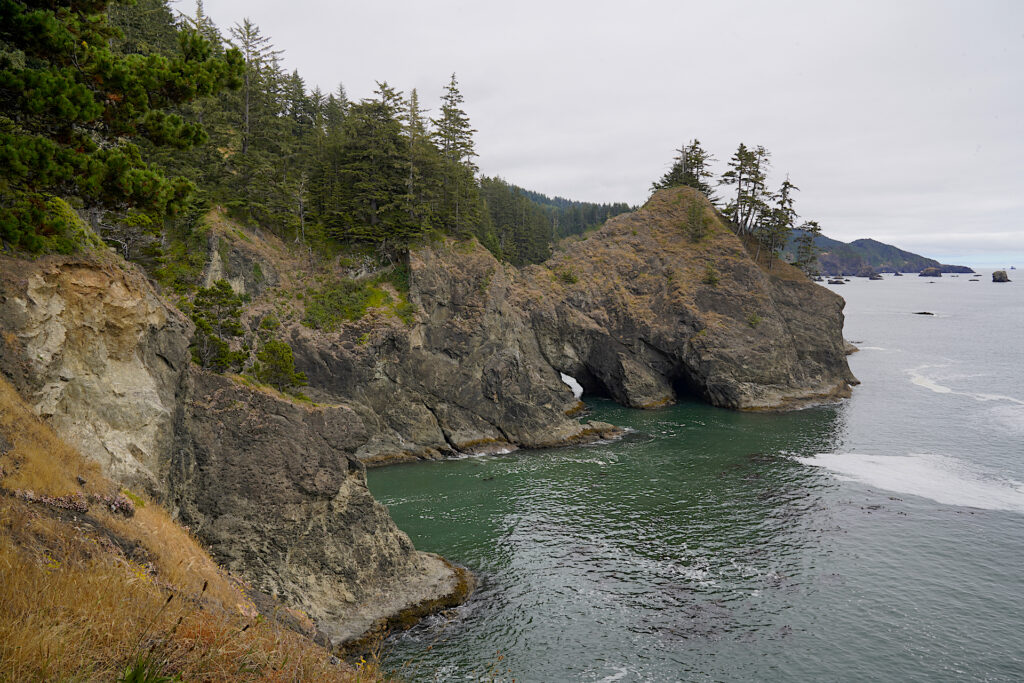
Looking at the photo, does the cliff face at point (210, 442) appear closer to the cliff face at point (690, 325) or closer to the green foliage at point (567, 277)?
the cliff face at point (690, 325)

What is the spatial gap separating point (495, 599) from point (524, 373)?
3203cm

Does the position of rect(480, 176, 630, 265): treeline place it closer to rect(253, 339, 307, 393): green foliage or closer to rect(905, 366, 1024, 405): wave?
rect(905, 366, 1024, 405): wave

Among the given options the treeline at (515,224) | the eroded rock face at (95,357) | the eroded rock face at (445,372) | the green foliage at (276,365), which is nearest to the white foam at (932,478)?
the eroded rock face at (445,372)

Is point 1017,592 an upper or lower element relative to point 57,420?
lower

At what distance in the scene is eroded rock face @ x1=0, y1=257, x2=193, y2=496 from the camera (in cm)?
1545

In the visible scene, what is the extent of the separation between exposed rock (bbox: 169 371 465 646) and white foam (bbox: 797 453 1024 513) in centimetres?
3682

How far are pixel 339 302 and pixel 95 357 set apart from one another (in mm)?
35172

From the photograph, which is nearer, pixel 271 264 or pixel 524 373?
A: pixel 271 264

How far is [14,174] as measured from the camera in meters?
12.6

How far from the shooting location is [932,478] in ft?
143

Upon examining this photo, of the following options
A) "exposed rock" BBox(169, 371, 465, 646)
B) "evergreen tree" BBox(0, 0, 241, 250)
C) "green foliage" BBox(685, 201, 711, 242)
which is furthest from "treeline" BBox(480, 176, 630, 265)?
→ "evergreen tree" BBox(0, 0, 241, 250)

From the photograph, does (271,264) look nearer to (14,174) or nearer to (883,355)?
(14,174)

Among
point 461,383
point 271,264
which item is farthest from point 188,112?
point 461,383

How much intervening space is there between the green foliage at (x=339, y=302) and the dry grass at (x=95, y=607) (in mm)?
37743
